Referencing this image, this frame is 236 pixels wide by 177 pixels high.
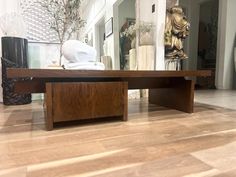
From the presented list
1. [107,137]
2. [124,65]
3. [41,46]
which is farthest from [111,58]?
[107,137]

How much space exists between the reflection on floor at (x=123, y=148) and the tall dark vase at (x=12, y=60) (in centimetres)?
81

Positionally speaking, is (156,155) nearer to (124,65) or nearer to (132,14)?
(124,65)

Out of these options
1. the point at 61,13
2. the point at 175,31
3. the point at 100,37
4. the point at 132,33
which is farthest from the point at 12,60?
the point at 175,31

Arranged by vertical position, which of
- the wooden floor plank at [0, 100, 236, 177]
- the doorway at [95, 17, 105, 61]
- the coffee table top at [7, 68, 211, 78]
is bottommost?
the wooden floor plank at [0, 100, 236, 177]

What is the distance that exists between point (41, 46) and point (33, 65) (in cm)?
26

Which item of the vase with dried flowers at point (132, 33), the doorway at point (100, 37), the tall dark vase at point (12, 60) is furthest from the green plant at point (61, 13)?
the vase with dried flowers at point (132, 33)

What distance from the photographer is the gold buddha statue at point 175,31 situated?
2.63 meters

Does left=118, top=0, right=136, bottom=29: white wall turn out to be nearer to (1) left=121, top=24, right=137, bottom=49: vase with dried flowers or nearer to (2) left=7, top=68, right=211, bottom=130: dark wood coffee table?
(1) left=121, top=24, right=137, bottom=49: vase with dried flowers

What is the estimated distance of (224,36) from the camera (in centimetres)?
405

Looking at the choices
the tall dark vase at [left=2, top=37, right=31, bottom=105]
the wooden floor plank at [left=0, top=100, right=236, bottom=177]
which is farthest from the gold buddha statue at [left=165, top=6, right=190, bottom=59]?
the tall dark vase at [left=2, top=37, right=31, bottom=105]

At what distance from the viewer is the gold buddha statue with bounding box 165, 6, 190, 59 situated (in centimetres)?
263

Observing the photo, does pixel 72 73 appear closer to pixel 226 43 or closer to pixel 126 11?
pixel 126 11

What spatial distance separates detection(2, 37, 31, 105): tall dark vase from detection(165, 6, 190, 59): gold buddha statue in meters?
1.75

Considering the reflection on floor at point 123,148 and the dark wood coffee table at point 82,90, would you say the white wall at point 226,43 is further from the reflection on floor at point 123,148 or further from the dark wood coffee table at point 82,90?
the reflection on floor at point 123,148
